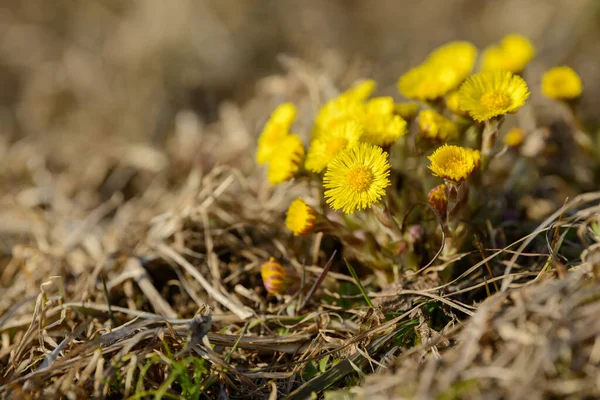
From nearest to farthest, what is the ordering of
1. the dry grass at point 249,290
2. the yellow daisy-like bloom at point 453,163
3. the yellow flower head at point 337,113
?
1. the dry grass at point 249,290
2. the yellow daisy-like bloom at point 453,163
3. the yellow flower head at point 337,113

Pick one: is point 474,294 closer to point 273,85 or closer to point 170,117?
point 273,85

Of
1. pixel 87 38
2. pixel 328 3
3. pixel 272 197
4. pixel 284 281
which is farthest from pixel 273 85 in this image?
pixel 87 38

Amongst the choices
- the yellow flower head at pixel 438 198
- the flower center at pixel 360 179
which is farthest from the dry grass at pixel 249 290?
the flower center at pixel 360 179

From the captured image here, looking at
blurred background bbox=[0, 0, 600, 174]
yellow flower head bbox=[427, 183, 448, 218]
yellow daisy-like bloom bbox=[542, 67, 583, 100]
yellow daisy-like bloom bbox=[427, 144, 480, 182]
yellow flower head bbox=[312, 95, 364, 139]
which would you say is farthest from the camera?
blurred background bbox=[0, 0, 600, 174]

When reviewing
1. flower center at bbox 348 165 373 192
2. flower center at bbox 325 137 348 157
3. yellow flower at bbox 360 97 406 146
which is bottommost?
flower center at bbox 348 165 373 192

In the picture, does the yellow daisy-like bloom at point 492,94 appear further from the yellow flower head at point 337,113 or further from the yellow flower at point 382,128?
the yellow flower head at point 337,113

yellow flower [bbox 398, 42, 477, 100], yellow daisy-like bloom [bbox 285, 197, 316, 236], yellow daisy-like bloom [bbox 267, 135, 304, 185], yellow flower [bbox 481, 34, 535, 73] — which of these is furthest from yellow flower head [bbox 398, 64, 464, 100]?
yellow daisy-like bloom [bbox 285, 197, 316, 236]

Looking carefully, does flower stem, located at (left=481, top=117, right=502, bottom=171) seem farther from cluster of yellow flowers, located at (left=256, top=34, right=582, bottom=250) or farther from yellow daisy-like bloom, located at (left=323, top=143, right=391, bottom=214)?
yellow daisy-like bloom, located at (left=323, top=143, right=391, bottom=214)
